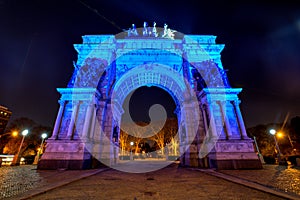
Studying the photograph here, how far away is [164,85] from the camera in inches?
868

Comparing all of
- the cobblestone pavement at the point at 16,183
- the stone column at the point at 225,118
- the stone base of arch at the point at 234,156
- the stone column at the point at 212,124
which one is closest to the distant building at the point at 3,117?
the cobblestone pavement at the point at 16,183

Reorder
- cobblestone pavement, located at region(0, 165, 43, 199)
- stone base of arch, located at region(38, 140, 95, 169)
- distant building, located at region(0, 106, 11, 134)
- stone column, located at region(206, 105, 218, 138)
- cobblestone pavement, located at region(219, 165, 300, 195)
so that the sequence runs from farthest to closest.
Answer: distant building, located at region(0, 106, 11, 134) < stone column, located at region(206, 105, 218, 138) < stone base of arch, located at region(38, 140, 95, 169) < cobblestone pavement, located at region(219, 165, 300, 195) < cobblestone pavement, located at region(0, 165, 43, 199)

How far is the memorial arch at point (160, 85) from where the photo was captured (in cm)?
1323

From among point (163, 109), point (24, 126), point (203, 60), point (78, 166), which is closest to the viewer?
point (78, 166)

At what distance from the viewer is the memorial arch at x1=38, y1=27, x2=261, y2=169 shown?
43.4ft

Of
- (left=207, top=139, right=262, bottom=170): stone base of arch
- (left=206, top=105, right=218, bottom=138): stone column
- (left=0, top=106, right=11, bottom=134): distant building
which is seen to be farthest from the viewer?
(left=0, top=106, right=11, bottom=134): distant building

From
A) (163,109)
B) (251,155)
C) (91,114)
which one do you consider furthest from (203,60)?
(163,109)

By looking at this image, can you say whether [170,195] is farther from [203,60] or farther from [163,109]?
[163,109]

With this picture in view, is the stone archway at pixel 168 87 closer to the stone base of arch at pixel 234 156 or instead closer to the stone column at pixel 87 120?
the stone base of arch at pixel 234 156

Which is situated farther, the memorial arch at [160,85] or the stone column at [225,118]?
the stone column at [225,118]

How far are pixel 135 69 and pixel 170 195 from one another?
16378mm

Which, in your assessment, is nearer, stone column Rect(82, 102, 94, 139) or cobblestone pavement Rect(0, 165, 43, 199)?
cobblestone pavement Rect(0, 165, 43, 199)

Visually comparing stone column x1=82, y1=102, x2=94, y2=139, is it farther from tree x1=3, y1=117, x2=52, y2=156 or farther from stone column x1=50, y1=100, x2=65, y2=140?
→ tree x1=3, y1=117, x2=52, y2=156

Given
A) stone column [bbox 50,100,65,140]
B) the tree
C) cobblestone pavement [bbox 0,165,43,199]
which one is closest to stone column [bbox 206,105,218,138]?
cobblestone pavement [bbox 0,165,43,199]
